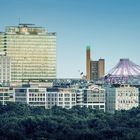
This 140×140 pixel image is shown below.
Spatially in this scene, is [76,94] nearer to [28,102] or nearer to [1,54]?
[28,102]

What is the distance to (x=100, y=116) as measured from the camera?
131000 mm

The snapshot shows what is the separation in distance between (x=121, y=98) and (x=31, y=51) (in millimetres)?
34848

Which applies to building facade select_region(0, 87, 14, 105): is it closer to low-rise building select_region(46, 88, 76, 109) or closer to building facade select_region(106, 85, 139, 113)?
low-rise building select_region(46, 88, 76, 109)

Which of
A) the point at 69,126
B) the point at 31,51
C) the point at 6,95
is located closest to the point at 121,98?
the point at 6,95

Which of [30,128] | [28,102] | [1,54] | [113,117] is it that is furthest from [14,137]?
[1,54]

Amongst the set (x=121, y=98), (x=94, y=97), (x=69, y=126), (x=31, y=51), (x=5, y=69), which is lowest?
(x=69, y=126)

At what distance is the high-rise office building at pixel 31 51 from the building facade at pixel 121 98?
1100 inches

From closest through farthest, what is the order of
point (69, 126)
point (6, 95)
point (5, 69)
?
point (69, 126), point (6, 95), point (5, 69)

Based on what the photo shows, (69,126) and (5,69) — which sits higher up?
(5,69)

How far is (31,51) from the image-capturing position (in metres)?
194

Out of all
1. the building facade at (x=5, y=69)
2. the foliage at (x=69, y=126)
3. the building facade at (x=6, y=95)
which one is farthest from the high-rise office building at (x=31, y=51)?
the foliage at (x=69, y=126)

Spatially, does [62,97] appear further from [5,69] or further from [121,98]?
[5,69]

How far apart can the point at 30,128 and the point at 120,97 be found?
49.8 metres

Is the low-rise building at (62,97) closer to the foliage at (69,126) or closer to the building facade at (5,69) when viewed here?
the foliage at (69,126)
